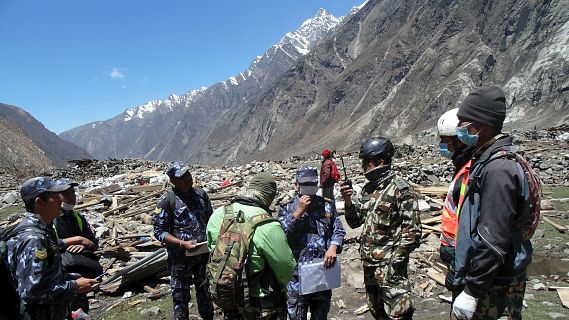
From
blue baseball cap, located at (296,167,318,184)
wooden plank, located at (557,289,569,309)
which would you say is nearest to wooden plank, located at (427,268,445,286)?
wooden plank, located at (557,289,569,309)

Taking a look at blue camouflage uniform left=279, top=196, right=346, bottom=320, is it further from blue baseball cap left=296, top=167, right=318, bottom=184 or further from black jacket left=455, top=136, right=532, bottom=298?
black jacket left=455, top=136, right=532, bottom=298

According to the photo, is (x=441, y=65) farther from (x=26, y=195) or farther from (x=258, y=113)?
(x=258, y=113)

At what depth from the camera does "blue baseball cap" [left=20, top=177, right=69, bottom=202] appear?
10.0 feet

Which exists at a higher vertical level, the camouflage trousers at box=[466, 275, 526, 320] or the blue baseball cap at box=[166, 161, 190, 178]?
the blue baseball cap at box=[166, 161, 190, 178]

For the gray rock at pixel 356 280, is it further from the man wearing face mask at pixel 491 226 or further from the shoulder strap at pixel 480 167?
the shoulder strap at pixel 480 167

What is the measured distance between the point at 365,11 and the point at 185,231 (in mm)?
145466

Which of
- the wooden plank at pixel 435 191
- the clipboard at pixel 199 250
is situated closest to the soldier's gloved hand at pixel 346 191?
the clipboard at pixel 199 250

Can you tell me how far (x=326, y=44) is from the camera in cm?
13662

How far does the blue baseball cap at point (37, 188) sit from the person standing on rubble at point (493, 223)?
3061mm

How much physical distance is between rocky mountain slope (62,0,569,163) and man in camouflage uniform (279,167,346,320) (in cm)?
4605

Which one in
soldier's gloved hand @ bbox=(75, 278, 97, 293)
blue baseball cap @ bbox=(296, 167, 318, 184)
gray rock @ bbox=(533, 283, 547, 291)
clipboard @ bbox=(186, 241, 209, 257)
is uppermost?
blue baseball cap @ bbox=(296, 167, 318, 184)

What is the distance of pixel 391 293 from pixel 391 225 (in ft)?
1.95

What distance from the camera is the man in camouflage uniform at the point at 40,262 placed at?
112 inches

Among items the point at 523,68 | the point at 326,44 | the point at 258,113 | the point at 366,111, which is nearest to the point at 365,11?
the point at 326,44
